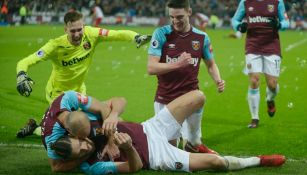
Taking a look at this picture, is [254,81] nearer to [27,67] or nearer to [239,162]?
[239,162]

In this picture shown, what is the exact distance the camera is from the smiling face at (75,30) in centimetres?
934

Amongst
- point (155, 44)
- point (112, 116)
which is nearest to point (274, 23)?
point (155, 44)

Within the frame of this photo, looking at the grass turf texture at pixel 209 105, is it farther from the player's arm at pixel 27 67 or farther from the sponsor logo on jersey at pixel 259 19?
the sponsor logo on jersey at pixel 259 19

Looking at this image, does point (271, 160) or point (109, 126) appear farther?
point (271, 160)

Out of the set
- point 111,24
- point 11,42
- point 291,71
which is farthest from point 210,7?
point 291,71

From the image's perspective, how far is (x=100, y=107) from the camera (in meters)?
7.93

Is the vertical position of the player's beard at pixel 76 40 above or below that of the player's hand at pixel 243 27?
above

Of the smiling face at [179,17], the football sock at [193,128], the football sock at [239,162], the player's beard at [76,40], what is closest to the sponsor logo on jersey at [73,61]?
the player's beard at [76,40]

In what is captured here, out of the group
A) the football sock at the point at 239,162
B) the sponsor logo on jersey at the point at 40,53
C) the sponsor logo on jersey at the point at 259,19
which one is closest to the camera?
the football sock at the point at 239,162

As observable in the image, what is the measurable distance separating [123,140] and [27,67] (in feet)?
7.62

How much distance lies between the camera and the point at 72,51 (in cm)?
998

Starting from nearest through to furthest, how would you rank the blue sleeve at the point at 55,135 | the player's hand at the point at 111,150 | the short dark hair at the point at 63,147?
1. the short dark hair at the point at 63,147
2. the blue sleeve at the point at 55,135
3. the player's hand at the point at 111,150

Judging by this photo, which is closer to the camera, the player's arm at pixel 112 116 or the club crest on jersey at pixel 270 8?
the player's arm at pixel 112 116

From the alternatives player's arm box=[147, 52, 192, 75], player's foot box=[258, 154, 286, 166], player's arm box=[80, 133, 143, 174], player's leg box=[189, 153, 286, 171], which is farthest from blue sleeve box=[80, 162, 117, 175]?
player's foot box=[258, 154, 286, 166]
